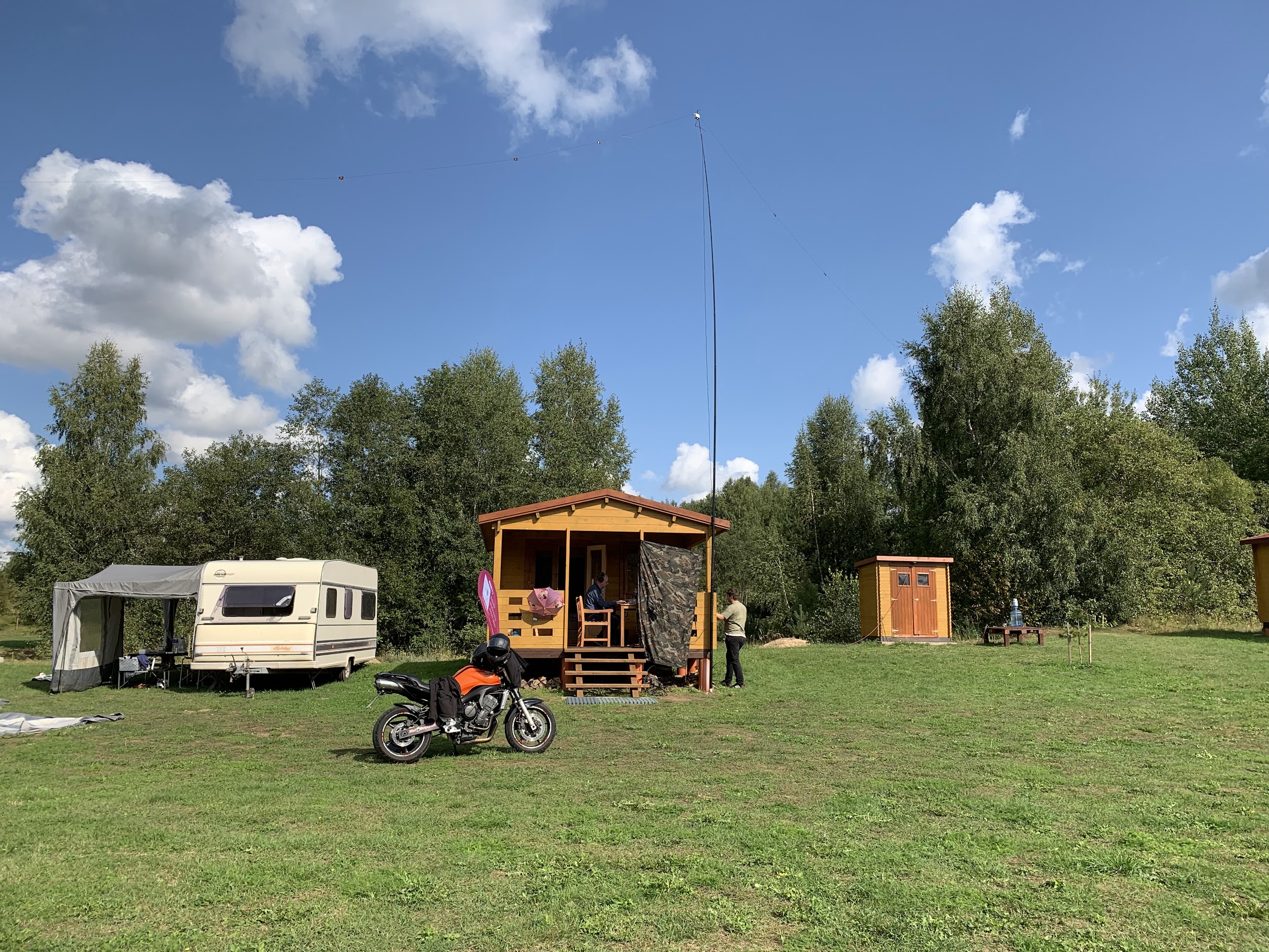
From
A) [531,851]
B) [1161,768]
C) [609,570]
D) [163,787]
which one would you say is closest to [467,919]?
[531,851]

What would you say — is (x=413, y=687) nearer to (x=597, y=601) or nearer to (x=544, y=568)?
(x=597, y=601)

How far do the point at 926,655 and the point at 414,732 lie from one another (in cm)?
1228

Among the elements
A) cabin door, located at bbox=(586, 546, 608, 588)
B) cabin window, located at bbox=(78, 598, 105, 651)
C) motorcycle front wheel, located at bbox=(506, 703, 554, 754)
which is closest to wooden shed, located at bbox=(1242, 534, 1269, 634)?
cabin door, located at bbox=(586, 546, 608, 588)

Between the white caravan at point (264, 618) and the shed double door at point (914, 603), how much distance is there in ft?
42.6

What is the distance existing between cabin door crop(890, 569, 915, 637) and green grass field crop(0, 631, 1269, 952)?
9825mm

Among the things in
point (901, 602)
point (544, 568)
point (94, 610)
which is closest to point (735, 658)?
point (544, 568)

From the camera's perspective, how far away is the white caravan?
1551 centimetres

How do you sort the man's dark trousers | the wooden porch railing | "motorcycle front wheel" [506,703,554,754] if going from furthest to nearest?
the wooden porch railing → the man's dark trousers → "motorcycle front wheel" [506,703,554,754]

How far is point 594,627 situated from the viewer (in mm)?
15539

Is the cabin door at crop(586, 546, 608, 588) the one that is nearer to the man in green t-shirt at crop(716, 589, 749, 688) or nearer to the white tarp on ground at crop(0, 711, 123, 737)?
the man in green t-shirt at crop(716, 589, 749, 688)

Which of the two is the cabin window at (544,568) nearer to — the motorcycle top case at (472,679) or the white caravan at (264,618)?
the white caravan at (264,618)

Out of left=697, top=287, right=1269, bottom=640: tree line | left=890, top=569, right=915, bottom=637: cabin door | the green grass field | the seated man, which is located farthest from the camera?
left=697, top=287, right=1269, bottom=640: tree line

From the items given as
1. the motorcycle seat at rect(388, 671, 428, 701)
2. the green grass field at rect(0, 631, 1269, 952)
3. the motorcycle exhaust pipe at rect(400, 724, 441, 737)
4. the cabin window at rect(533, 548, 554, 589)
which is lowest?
the green grass field at rect(0, 631, 1269, 952)

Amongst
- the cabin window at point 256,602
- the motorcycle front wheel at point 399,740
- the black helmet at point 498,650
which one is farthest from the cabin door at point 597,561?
the motorcycle front wheel at point 399,740
